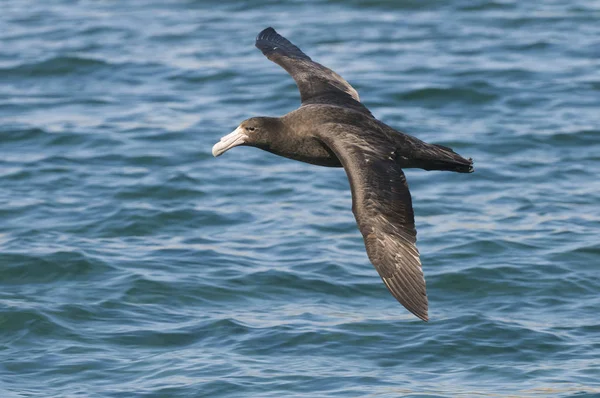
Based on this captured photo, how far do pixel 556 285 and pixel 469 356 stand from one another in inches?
70.7

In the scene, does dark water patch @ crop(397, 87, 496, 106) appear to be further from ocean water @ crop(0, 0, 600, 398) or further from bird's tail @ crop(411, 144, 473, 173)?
bird's tail @ crop(411, 144, 473, 173)

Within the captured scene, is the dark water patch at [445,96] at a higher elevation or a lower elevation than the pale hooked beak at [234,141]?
higher

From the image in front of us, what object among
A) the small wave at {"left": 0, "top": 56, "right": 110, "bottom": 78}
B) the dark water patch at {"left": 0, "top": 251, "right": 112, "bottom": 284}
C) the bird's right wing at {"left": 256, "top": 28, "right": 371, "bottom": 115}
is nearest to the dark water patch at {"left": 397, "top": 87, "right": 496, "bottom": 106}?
the bird's right wing at {"left": 256, "top": 28, "right": 371, "bottom": 115}

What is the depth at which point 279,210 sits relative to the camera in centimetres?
1476

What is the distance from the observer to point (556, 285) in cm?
1283

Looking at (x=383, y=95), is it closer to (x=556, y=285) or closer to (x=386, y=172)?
(x=556, y=285)

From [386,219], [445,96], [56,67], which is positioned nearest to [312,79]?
[386,219]

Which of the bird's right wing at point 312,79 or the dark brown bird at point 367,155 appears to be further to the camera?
the bird's right wing at point 312,79

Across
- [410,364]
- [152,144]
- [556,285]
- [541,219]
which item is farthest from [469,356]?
[152,144]

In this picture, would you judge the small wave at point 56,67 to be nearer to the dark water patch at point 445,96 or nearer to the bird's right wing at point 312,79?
the dark water patch at point 445,96

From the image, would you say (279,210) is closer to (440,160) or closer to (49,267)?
(49,267)

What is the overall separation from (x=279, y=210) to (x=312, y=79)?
282 centimetres

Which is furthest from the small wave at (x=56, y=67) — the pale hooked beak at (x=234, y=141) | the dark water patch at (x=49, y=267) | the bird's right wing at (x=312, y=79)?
the pale hooked beak at (x=234, y=141)

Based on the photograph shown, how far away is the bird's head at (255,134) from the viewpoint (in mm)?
10797
